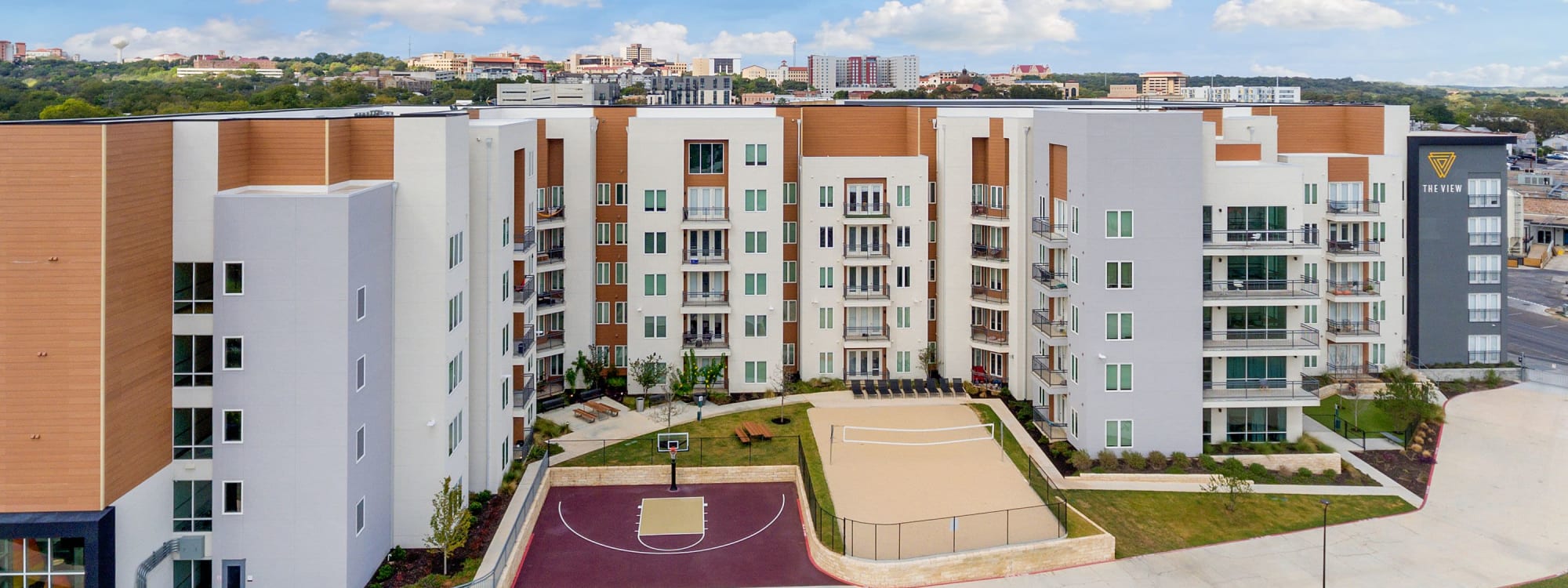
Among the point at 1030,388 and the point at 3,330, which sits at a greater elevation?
the point at 3,330

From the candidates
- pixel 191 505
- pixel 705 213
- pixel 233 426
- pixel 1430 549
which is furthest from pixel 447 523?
pixel 1430 549

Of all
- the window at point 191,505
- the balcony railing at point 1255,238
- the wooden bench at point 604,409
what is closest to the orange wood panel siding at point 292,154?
the window at point 191,505

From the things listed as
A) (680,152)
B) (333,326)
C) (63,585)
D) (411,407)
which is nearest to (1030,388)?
(680,152)

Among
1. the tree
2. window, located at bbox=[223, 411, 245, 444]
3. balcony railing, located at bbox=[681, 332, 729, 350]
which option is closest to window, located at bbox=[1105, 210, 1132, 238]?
balcony railing, located at bbox=[681, 332, 729, 350]

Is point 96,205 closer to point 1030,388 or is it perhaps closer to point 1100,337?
point 1100,337

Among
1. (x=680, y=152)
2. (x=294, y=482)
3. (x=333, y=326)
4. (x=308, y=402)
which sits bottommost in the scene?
(x=294, y=482)

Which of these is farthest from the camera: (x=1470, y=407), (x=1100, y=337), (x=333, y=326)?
(x=1470, y=407)

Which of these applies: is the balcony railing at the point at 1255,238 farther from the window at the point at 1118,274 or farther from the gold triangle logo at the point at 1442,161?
the gold triangle logo at the point at 1442,161
